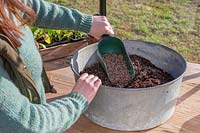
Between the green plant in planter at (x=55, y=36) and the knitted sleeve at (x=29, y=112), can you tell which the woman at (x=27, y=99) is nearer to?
the knitted sleeve at (x=29, y=112)

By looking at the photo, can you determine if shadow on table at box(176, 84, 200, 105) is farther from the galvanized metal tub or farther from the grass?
the grass

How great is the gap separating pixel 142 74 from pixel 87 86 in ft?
0.75

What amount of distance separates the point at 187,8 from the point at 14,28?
7.95 ft

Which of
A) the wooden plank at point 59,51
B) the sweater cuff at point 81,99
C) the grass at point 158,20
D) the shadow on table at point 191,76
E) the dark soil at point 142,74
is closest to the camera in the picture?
the sweater cuff at point 81,99

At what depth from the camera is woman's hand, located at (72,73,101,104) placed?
3.08 ft

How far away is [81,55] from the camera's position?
1.18 metres

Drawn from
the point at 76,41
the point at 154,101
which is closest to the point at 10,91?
the point at 154,101

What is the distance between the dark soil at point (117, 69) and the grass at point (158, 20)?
4.78ft

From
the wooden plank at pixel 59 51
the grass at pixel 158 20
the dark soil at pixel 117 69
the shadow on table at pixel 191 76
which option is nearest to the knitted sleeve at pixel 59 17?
the dark soil at pixel 117 69

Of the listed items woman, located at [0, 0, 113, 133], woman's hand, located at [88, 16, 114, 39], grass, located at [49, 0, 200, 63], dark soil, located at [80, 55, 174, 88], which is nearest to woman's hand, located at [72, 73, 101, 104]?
woman, located at [0, 0, 113, 133]

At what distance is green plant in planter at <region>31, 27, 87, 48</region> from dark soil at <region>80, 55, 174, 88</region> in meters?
0.34

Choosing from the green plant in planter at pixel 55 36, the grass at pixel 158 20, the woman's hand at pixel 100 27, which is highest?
the woman's hand at pixel 100 27

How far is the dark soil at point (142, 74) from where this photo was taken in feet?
3.56

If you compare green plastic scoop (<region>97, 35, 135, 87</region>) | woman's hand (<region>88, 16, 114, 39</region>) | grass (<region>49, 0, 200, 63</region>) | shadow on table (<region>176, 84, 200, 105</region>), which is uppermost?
woman's hand (<region>88, 16, 114, 39</region>)
